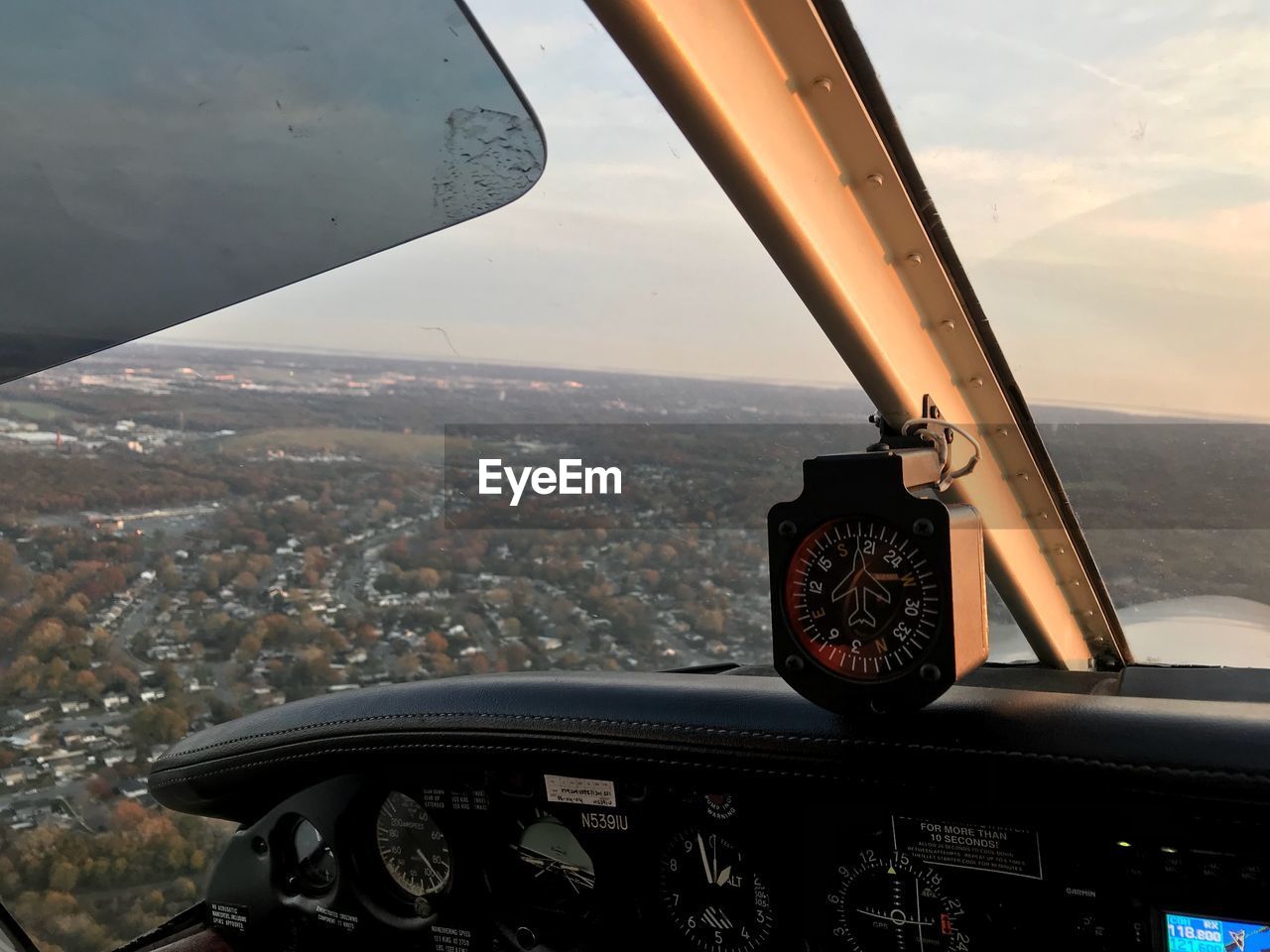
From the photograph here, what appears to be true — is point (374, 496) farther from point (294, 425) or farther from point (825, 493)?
point (825, 493)

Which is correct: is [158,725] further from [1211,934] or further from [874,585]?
[1211,934]

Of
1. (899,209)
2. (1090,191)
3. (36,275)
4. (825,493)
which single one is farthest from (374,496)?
(1090,191)

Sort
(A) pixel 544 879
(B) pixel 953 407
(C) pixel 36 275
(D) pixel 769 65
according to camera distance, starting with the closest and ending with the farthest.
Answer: (D) pixel 769 65, (C) pixel 36 275, (B) pixel 953 407, (A) pixel 544 879

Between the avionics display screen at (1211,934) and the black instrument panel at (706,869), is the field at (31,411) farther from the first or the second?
the avionics display screen at (1211,934)

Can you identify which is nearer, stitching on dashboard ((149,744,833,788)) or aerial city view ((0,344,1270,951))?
stitching on dashboard ((149,744,833,788))

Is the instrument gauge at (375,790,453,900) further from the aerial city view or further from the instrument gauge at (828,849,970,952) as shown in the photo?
the instrument gauge at (828,849,970,952)

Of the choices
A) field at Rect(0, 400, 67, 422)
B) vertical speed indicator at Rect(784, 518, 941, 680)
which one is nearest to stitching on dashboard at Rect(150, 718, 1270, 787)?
vertical speed indicator at Rect(784, 518, 941, 680)

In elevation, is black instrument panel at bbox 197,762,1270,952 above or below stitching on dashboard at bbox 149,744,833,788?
below
